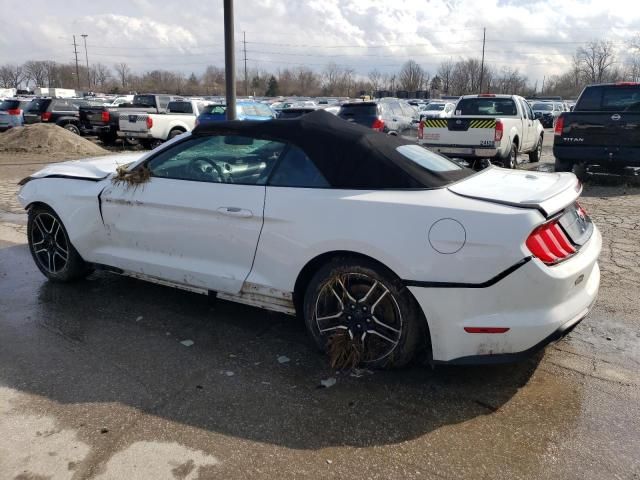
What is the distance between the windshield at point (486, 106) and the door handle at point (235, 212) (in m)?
10.9

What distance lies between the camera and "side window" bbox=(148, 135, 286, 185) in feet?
12.6

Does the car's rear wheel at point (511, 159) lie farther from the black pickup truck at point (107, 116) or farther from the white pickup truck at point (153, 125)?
the black pickup truck at point (107, 116)

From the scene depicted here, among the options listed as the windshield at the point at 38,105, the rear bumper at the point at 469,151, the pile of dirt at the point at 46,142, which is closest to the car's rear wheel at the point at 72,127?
the windshield at the point at 38,105

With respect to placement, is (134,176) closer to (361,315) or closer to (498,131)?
(361,315)

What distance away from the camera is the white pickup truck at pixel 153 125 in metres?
17.7

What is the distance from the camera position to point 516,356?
3.07m

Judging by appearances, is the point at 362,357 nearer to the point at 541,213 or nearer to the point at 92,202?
the point at 541,213

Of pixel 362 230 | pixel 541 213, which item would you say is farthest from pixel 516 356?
pixel 362 230

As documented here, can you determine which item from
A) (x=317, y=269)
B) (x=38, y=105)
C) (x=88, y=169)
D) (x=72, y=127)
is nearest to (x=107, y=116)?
(x=72, y=127)

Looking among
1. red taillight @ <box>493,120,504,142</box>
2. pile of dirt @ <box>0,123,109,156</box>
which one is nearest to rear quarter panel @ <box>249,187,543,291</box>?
red taillight @ <box>493,120,504,142</box>

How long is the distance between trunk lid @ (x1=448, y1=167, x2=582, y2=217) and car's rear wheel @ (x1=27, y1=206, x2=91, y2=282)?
134 inches

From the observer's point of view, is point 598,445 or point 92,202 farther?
point 92,202

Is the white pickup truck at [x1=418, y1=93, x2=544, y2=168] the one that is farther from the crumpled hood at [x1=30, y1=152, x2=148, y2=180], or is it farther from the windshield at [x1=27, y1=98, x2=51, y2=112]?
the windshield at [x1=27, y1=98, x2=51, y2=112]

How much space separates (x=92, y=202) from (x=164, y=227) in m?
0.87
